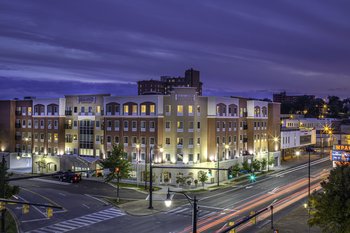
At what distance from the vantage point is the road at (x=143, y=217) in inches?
1738

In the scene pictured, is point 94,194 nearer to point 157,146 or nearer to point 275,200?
point 157,146

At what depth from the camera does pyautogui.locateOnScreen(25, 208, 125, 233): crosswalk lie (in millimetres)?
43312

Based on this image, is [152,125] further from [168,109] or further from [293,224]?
[293,224]

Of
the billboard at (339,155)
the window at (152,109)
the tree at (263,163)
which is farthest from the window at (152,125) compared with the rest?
the billboard at (339,155)

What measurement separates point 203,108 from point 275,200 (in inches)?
1054

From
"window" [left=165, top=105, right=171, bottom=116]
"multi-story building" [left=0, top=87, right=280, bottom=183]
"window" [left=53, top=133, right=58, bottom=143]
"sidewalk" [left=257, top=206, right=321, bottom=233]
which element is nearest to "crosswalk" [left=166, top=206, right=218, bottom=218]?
"sidewalk" [left=257, top=206, right=321, bottom=233]

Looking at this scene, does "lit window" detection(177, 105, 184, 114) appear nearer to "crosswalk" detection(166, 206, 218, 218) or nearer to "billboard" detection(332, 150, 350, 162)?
"crosswalk" detection(166, 206, 218, 218)

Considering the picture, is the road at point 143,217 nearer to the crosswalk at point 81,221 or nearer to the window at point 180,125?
the crosswalk at point 81,221

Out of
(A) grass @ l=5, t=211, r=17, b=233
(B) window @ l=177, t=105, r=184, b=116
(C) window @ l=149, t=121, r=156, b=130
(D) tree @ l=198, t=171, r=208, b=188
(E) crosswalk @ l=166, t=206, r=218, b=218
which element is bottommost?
(E) crosswalk @ l=166, t=206, r=218, b=218

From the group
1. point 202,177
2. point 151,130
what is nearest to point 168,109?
point 151,130

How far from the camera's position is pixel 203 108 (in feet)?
258

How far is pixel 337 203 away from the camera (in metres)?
28.6

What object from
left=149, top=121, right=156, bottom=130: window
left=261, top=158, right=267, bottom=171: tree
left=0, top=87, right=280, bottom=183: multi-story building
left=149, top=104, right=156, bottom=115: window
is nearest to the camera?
left=0, top=87, right=280, bottom=183: multi-story building

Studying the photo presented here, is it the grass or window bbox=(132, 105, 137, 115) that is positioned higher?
window bbox=(132, 105, 137, 115)
